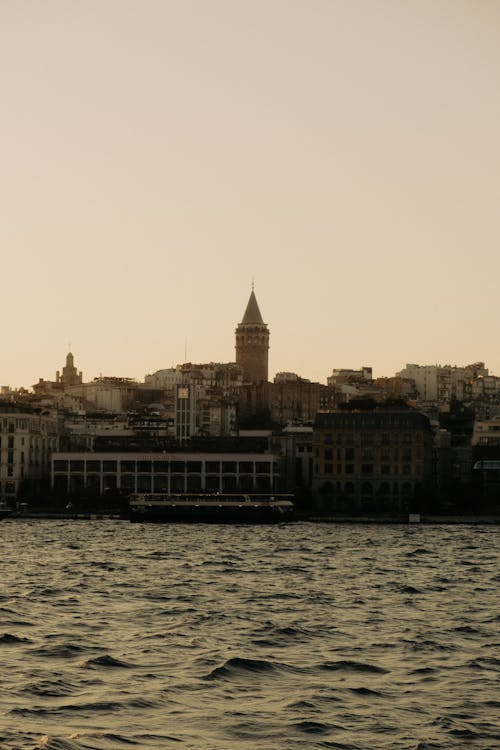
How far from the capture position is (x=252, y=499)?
5620 inches

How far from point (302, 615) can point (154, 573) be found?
17.9 m

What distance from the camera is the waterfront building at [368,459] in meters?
150

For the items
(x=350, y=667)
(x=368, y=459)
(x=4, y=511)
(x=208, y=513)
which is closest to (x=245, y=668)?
(x=350, y=667)

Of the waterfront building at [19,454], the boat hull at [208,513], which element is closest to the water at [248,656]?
the boat hull at [208,513]

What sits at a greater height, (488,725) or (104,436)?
(104,436)

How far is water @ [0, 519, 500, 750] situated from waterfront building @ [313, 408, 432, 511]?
266ft

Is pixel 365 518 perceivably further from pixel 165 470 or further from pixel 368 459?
pixel 165 470

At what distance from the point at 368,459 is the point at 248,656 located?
116m

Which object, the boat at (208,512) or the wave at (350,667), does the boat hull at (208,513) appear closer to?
the boat at (208,512)

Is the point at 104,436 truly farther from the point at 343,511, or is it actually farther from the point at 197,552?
the point at 197,552

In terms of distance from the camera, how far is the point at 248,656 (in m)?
36.2

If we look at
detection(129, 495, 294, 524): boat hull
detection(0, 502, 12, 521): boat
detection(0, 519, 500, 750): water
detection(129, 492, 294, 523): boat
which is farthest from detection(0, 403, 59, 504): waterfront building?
detection(0, 519, 500, 750): water

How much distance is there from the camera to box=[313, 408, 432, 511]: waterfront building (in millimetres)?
150375

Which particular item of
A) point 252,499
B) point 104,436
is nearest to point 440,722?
point 252,499
